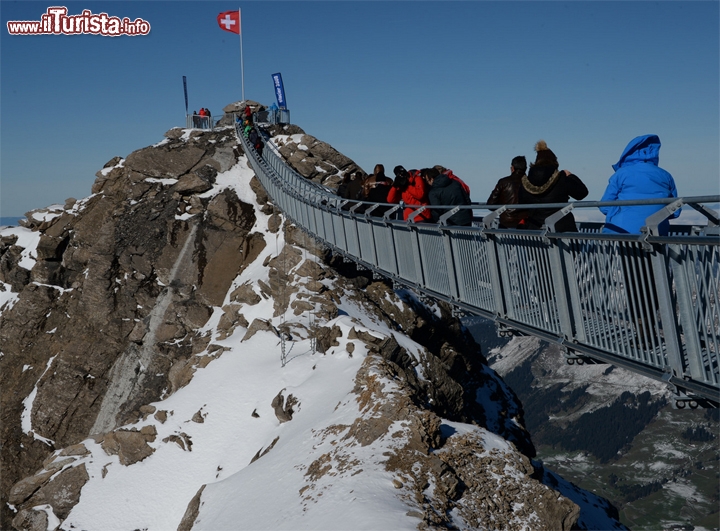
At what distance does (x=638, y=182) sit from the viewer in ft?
22.0

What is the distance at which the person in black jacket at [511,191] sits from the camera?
9078 millimetres

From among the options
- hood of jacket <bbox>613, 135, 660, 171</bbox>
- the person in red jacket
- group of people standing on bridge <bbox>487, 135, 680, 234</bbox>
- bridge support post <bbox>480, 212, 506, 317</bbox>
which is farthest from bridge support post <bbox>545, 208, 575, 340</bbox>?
the person in red jacket

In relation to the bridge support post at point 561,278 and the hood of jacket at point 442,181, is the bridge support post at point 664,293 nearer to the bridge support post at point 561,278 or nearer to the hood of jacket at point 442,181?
the bridge support post at point 561,278

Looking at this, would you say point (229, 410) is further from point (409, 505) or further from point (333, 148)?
point (333, 148)

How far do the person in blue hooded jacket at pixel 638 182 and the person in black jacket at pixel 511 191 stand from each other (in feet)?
7.24

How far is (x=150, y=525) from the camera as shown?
16500mm

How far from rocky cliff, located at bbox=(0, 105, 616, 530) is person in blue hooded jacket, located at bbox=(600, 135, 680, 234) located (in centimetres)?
522

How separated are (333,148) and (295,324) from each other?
51.8 feet

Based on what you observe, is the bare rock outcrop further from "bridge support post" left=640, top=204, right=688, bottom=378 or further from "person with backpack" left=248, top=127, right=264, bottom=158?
"bridge support post" left=640, top=204, right=688, bottom=378

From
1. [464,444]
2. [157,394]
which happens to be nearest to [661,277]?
[464,444]

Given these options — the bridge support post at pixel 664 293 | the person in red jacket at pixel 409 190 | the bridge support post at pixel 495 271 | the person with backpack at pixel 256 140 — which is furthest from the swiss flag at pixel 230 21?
the bridge support post at pixel 664 293

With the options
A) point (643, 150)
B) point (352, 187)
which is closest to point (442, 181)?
point (643, 150)

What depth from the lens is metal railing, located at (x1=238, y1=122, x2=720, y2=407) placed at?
5238 mm

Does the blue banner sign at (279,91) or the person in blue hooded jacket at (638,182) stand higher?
the blue banner sign at (279,91)
